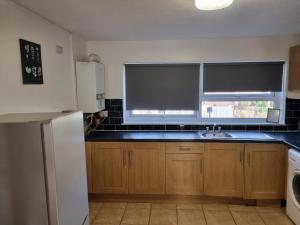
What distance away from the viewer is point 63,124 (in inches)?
51.3

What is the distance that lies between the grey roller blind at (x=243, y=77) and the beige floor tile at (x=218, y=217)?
5.38 feet

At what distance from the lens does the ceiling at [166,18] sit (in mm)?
1891

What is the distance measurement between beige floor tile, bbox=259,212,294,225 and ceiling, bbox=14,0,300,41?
7.11 ft

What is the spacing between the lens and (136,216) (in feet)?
9.10

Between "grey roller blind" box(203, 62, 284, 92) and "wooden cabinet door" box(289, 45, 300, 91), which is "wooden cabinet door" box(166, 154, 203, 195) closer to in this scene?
"grey roller blind" box(203, 62, 284, 92)

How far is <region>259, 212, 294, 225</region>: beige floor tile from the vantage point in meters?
2.59

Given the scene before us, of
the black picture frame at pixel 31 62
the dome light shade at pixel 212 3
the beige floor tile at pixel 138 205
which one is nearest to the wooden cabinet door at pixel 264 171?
the beige floor tile at pixel 138 205

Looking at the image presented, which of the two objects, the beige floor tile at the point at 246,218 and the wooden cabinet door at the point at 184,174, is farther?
the wooden cabinet door at the point at 184,174

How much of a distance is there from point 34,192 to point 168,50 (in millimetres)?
2691

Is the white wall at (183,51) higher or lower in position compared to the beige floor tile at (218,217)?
higher

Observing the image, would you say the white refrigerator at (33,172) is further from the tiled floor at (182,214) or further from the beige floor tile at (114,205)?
the beige floor tile at (114,205)

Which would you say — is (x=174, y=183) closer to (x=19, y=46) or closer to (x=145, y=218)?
(x=145, y=218)

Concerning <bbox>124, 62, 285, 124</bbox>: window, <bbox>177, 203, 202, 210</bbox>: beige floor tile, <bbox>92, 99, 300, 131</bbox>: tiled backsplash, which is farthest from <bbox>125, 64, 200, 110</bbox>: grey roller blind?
<bbox>177, 203, 202, 210</bbox>: beige floor tile

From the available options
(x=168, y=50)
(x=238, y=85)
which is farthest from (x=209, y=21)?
(x=238, y=85)
